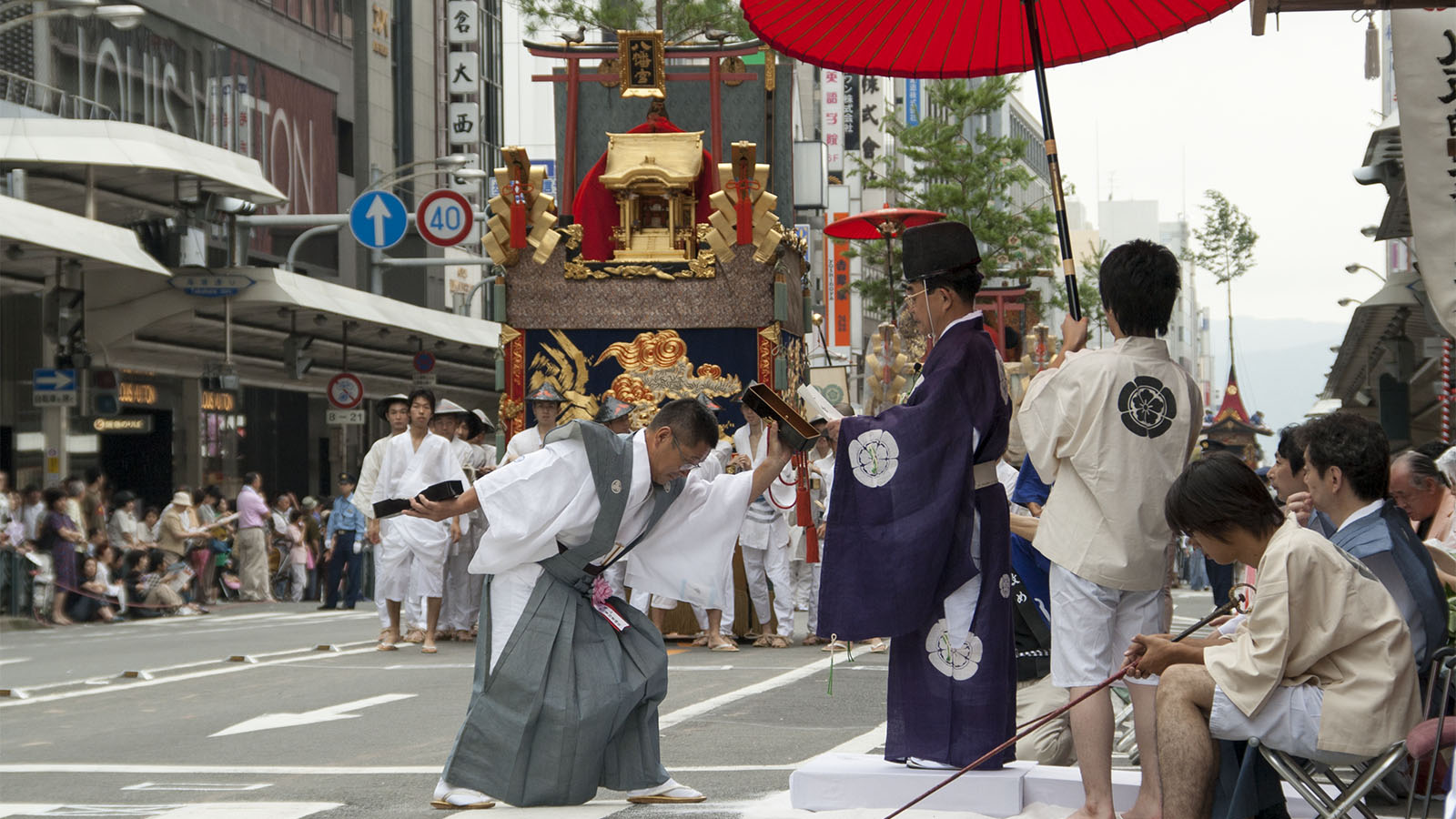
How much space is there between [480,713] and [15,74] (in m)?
18.3

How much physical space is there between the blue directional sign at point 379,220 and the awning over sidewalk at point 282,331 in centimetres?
90

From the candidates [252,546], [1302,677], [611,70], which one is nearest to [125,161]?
[611,70]

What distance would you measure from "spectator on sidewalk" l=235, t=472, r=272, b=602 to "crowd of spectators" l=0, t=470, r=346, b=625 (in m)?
0.05

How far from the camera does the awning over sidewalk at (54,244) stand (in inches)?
651

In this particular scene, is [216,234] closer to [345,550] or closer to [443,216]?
[443,216]

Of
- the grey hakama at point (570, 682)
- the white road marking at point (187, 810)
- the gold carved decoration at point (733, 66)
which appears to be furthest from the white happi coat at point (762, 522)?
the white road marking at point (187, 810)

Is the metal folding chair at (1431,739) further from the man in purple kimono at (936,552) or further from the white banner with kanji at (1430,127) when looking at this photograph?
the white banner with kanji at (1430,127)

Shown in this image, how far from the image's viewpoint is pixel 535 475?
6.43m

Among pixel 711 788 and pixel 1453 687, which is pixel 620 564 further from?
pixel 1453 687

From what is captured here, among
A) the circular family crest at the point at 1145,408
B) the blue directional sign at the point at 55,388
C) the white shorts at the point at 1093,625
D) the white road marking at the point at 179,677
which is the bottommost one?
the white road marking at the point at 179,677

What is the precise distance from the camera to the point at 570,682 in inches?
250

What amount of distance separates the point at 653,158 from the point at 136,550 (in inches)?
311

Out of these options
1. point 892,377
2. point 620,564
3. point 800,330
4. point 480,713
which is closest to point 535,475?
point 480,713

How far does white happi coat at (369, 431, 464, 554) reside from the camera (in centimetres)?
1362
